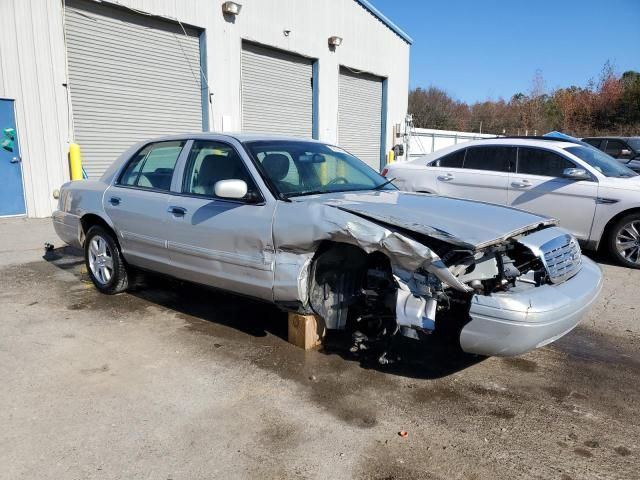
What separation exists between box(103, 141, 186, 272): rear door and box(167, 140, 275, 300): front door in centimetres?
16

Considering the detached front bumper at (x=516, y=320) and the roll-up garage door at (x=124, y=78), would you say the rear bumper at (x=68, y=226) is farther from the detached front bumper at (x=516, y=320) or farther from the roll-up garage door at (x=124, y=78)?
the roll-up garage door at (x=124, y=78)

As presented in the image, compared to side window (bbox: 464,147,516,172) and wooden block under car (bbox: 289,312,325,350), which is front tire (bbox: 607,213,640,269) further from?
wooden block under car (bbox: 289,312,325,350)

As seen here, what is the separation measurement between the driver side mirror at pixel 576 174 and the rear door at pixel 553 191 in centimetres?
7

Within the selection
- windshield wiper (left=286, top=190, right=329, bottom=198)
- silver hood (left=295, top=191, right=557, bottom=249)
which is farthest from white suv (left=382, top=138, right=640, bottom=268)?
windshield wiper (left=286, top=190, right=329, bottom=198)

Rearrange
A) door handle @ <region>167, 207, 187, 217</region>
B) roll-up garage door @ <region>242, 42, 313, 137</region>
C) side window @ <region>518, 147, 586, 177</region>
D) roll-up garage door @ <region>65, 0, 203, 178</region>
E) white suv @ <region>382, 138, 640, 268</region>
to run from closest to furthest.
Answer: door handle @ <region>167, 207, 187, 217</region> < white suv @ <region>382, 138, 640, 268</region> < side window @ <region>518, 147, 586, 177</region> < roll-up garage door @ <region>65, 0, 203, 178</region> < roll-up garage door @ <region>242, 42, 313, 137</region>

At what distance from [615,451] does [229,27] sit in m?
12.8

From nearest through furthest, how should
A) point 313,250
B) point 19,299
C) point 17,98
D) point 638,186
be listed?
1. point 313,250
2. point 19,299
3. point 638,186
4. point 17,98

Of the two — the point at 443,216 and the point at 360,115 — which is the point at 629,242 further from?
the point at 360,115

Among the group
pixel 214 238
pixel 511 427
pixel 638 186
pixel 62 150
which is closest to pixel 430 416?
pixel 511 427

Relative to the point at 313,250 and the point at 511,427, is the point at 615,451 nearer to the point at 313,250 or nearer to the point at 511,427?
the point at 511,427

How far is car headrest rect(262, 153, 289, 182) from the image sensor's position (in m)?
4.09

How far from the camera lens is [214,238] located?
410 cm

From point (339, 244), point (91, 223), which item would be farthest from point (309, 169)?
point (91, 223)

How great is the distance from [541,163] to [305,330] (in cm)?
501
